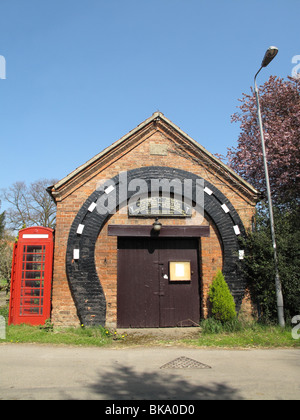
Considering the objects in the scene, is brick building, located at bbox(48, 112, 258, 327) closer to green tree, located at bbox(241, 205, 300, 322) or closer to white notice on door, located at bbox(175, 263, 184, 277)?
white notice on door, located at bbox(175, 263, 184, 277)

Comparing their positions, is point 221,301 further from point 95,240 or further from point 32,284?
point 32,284

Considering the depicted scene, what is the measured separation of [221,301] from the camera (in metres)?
9.09

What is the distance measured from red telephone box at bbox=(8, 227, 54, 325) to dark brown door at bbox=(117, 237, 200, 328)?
2.08 metres

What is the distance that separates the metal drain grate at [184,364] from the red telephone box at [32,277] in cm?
439

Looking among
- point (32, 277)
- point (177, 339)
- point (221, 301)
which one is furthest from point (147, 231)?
point (32, 277)

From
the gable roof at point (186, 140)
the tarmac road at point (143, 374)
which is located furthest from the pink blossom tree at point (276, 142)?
the tarmac road at point (143, 374)

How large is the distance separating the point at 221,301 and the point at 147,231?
2.91 meters

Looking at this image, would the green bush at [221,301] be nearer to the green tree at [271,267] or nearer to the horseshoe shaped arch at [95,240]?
the horseshoe shaped arch at [95,240]

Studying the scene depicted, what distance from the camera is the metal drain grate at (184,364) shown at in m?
5.95

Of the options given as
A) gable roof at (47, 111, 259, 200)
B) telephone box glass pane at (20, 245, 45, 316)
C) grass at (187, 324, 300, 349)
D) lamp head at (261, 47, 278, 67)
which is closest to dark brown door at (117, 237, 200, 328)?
grass at (187, 324, 300, 349)

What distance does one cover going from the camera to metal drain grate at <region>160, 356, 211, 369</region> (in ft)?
19.5
